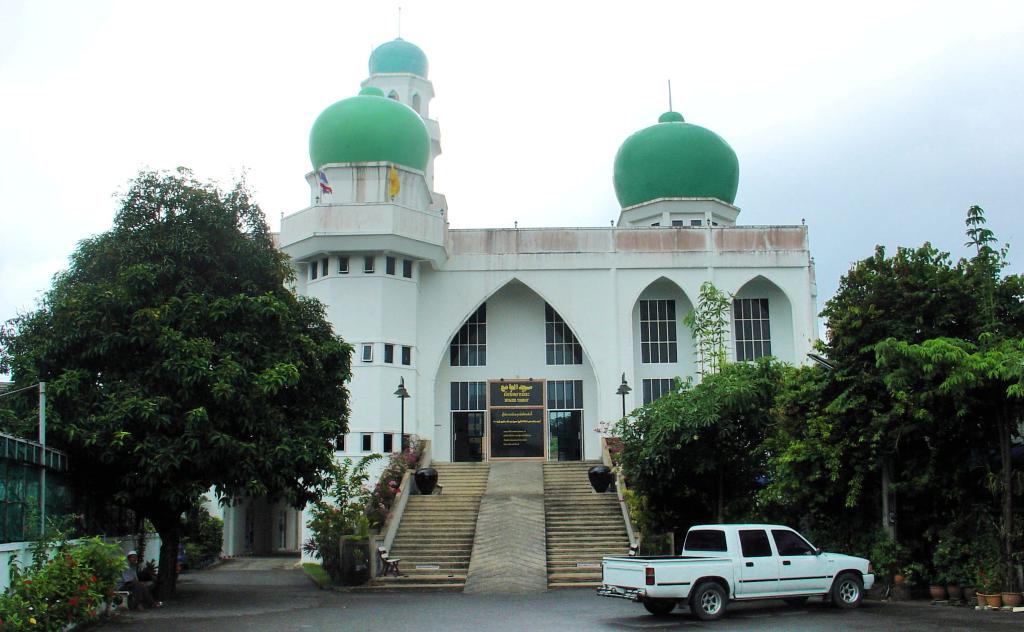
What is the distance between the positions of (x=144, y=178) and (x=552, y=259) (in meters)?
17.4

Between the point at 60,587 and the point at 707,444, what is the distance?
534 inches

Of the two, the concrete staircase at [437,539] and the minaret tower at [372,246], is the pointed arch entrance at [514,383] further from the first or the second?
the concrete staircase at [437,539]

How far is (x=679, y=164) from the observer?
35281 mm

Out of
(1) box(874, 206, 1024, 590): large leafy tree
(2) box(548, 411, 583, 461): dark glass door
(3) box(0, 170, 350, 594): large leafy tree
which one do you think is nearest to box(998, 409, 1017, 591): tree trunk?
(1) box(874, 206, 1024, 590): large leafy tree

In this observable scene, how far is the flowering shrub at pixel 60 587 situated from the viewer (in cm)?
1141

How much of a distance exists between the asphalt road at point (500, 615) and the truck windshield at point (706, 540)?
99 centimetres

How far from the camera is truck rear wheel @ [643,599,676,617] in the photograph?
14.2 metres

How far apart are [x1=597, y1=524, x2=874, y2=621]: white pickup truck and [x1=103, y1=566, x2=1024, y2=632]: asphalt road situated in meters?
0.29

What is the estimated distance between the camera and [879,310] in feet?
53.9

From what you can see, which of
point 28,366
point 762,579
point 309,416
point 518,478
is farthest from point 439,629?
point 518,478

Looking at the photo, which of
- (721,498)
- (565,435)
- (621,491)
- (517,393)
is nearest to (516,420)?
(517,393)

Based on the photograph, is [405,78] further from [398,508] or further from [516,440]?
[398,508]

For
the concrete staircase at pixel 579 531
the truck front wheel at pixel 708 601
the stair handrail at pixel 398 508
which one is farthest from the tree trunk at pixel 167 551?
the truck front wheel at pixel 708 601

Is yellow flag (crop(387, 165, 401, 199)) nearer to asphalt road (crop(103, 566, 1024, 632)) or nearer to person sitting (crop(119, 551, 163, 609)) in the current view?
asphalt road (crop(103, 566, 1024, 632))
